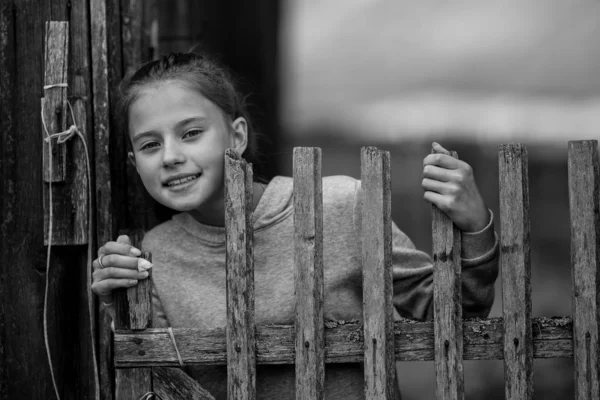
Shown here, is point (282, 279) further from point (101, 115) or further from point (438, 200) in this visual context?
point (101, 115)

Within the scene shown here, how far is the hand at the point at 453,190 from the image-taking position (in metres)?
1.93

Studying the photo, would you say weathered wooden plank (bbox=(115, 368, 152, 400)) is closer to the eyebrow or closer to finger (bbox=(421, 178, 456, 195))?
the eyebrow

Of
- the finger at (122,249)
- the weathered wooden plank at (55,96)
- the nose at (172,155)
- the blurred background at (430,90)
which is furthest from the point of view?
the blurred background at (430,90)

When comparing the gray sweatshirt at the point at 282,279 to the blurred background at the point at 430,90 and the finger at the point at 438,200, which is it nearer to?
the finger at the point at 438,200

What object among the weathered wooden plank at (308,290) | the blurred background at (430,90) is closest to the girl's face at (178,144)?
the weathered wooden plank at (308,290)

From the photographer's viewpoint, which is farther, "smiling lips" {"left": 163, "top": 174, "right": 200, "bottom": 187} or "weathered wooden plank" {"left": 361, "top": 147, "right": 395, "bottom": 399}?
"smiling lips" {"left": 163, "top": 174, "right": 200, "bottom": 187}

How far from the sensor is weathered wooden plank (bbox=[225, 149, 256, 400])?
192 cm

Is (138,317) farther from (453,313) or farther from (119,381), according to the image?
(453,313)

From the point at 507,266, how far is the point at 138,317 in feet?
3.17

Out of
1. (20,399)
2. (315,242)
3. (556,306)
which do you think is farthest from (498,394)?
(20,399)

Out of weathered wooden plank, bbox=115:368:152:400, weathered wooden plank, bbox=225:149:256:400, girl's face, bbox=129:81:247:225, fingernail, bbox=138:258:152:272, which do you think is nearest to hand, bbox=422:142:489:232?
weathered wooden plank, bbox=225:149:256:400

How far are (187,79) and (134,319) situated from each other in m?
0.74

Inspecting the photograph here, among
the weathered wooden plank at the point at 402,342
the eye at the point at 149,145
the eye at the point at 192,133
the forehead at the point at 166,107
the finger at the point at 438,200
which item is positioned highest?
the forehead at the point at 166,107

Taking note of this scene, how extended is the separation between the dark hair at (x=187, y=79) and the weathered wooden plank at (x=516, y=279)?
87cm
